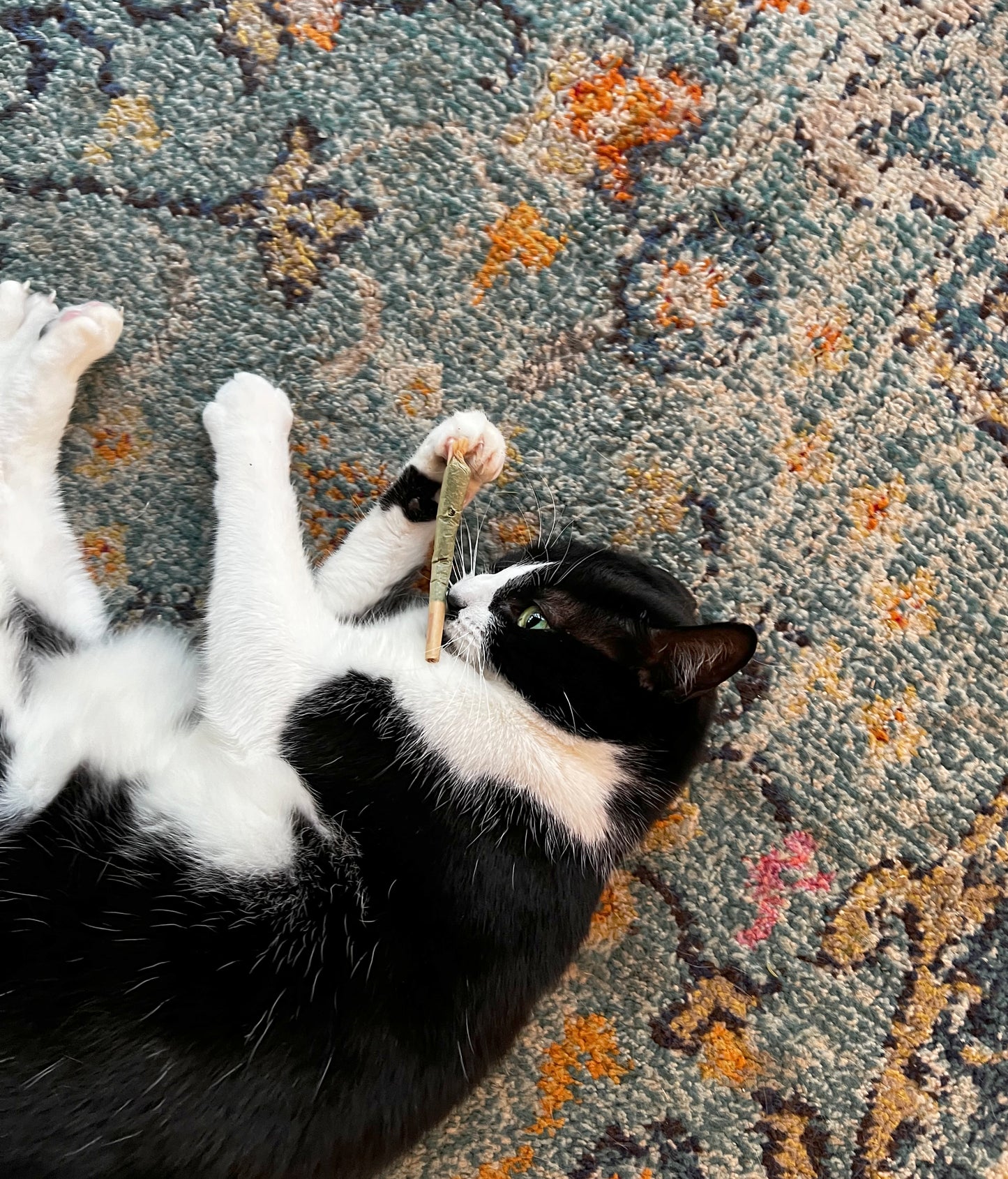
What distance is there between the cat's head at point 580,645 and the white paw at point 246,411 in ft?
1.15

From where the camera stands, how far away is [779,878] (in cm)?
133

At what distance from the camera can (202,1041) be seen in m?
0.88

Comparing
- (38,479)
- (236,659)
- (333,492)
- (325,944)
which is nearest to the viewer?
(325,944)

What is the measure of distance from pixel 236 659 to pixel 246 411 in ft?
1.16

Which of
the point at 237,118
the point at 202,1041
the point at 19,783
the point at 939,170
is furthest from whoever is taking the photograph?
the point at 939,170

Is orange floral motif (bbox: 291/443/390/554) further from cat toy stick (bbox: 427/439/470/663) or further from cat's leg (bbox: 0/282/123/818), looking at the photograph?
cat's leg (bbox: 0/282/123/818)

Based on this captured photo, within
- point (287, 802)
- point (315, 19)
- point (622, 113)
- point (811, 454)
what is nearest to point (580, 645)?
point (287, 802)

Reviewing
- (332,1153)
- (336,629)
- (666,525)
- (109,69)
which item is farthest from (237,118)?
(332,1153)

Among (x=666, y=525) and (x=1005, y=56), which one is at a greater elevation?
(x=1005, y=56)

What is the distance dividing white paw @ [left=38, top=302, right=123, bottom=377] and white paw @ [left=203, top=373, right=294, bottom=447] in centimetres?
16

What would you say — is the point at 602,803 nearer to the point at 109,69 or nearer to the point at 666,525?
the point at 666,525

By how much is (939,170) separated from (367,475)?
1.02m

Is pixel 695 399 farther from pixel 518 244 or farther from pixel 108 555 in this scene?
pixel 108 555

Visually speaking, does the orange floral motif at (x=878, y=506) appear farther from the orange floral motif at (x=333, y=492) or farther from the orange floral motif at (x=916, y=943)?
the orange floral motif at (x=333, y=492)
